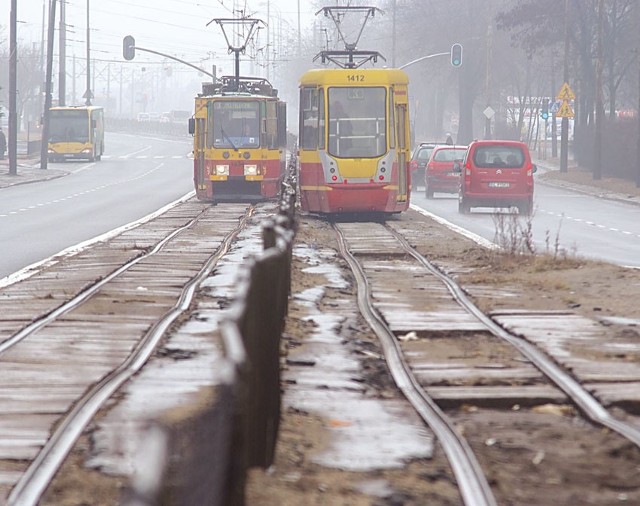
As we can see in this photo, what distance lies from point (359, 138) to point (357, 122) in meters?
0.32

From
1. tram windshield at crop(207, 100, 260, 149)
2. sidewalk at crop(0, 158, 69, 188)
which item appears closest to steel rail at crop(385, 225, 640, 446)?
tram windshield at crop(207, 100, 260, 149)

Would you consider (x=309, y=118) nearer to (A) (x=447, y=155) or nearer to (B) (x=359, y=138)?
(B) (x=359, y=138)

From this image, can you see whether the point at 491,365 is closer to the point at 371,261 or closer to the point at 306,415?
the point at 306,415

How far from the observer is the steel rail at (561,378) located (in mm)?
7559

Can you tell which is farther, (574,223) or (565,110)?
(565,110)

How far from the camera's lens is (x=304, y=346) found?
10742mm

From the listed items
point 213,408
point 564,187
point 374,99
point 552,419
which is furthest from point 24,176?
point 213,408

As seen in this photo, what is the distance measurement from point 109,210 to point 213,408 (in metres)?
30.8

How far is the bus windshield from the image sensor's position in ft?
242

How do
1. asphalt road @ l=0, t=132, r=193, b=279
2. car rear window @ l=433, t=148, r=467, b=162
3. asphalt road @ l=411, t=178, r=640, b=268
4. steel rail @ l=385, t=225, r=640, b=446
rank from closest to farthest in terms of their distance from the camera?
steel rail @ l=385, t=225, r=640, b=446, asphalt road @ l=411, t=178, r=640, b=268, asphalt road @ l=0, t=132, r=193, b=279, car rear window @ l=433, t=148, r=467, b=162

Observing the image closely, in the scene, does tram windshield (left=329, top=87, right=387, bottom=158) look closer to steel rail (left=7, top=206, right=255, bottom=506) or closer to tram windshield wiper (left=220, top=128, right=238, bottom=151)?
tram windshield wiper (left=220, top=128, right=238, bottom=151)

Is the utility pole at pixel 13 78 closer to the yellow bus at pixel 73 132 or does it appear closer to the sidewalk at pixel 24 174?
the sidewalk at pixel 24 174

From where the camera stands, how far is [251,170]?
34844 millimetres

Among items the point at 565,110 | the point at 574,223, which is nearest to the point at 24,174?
the point at 565,110
